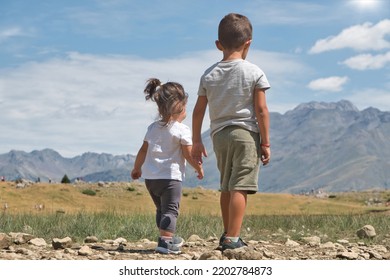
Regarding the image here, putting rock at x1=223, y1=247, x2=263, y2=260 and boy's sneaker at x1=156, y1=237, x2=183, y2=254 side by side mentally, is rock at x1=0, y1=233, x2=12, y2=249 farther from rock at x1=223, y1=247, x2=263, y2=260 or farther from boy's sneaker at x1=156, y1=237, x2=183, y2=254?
rock at x1=223, y1=247, x2=263, y2=260

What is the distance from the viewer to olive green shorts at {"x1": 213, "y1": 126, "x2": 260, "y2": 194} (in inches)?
300

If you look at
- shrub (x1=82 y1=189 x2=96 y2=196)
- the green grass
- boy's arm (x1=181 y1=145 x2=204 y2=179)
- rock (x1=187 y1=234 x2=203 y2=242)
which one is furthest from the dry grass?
boy's arm (x1=181 y1=145 x2=204 y2=179)

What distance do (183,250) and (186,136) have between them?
1572 millimetres

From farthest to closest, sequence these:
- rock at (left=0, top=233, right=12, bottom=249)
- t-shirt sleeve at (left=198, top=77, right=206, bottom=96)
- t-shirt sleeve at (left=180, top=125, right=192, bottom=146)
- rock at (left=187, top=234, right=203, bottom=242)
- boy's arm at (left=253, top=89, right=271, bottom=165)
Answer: rock at (left=187, top=234, right=203, bottom=242), rock at (left=0, top=233, right=12, bottom=249), t-shirt sleeve at (left=180, top=125, right=192, bottom=146), t-shirt sleeve at (left=198, top=77, right=206, bottom=96), boy's arm at (left=253, top=89, right=271, bottom=165)

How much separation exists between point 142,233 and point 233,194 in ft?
10.9

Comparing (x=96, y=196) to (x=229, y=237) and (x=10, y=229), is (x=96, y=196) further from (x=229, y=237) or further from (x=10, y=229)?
(x=229, y=237)

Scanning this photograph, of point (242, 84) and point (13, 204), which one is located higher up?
point (242, 84)

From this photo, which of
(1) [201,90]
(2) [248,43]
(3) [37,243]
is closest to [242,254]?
(1) [201,90]

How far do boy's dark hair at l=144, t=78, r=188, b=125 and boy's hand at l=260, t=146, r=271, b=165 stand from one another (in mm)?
1293

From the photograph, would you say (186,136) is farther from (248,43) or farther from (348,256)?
(348,256)

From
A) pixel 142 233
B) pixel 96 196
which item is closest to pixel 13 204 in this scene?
pixel 96 196

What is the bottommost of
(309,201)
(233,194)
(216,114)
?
(309,201)

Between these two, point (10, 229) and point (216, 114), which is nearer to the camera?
point (216, 114)

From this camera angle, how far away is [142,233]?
1058cm
